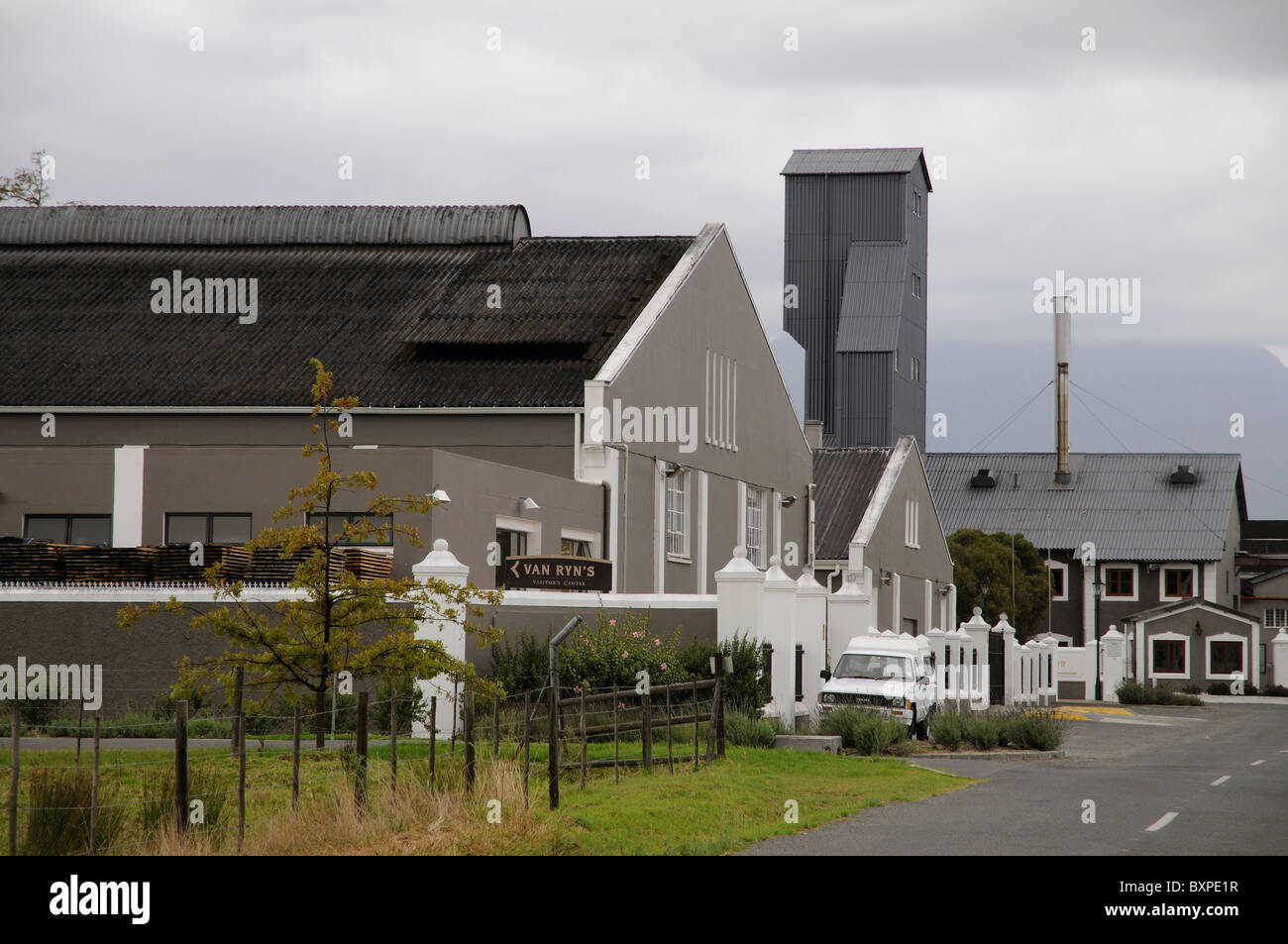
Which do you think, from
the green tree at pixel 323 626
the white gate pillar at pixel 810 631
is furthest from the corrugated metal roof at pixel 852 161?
the green tree at pixel 323 626

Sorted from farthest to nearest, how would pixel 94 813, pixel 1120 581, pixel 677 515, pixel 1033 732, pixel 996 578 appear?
pixel 1120 581 < pixel 996 578 < pixel 677 515 < pixel 1033 732 < pixel 94 813

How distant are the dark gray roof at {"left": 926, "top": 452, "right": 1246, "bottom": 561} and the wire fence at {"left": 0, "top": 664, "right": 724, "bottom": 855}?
53177 millimetres

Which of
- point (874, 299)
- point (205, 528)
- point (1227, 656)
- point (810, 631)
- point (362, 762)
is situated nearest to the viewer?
point (362, 762)

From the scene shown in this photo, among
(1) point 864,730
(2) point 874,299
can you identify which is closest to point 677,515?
(1) point 864,730

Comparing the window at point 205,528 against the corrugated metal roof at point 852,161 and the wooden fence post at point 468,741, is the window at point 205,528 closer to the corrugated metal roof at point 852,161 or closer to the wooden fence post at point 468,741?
the wooden fence post at point 468,741

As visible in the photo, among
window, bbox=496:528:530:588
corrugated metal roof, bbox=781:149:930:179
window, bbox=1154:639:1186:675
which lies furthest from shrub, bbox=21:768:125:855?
corrugated metal roof, bbox=781:149:930:179

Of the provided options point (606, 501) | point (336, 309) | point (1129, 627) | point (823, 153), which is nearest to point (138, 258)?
point (336, 309)

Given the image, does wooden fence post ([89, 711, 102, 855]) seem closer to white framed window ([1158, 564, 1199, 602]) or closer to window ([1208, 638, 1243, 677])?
window ([1208, 638, 1243, 677])

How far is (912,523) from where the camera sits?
5228 centimetres

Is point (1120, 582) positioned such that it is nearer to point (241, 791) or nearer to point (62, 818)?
point (241, 791)

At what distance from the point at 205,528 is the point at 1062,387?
58225 mm

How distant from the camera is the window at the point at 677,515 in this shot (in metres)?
35.2

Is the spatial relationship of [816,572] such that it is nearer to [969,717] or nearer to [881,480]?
[881,480]

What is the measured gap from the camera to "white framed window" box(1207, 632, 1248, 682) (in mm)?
63469
